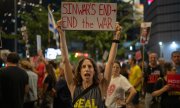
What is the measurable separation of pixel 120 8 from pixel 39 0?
1044 centimetres

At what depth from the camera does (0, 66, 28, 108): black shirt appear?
8016mm

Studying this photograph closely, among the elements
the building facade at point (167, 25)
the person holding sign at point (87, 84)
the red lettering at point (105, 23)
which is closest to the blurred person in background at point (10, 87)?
the red lettering at point (105, 23)

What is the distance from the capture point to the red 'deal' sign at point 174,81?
7.73m

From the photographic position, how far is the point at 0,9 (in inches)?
1289

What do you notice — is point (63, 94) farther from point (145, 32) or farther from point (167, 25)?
point (167, 25)

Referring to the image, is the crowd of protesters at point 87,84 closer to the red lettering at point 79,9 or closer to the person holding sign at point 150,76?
the person holding sign at point 150,76

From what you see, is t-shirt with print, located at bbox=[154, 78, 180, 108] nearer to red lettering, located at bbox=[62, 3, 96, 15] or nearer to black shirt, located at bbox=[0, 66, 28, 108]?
red lettering, located at bbox=[62, 3, 96, 15]

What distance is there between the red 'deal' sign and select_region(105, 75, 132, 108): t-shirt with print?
2.52 feet

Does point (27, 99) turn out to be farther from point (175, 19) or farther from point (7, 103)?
Answer: point (175, 19)

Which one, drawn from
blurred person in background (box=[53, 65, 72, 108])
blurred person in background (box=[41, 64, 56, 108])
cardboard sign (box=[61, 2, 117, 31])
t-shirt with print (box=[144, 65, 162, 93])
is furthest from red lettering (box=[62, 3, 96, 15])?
blurred person in background (box=[41, 64, 56, 108])

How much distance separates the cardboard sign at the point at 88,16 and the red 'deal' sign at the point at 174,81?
6.92 feet

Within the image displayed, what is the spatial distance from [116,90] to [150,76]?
3.68 meters

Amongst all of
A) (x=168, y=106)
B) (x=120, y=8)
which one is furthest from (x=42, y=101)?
(x=120, y=8)

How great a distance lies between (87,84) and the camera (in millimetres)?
5312
